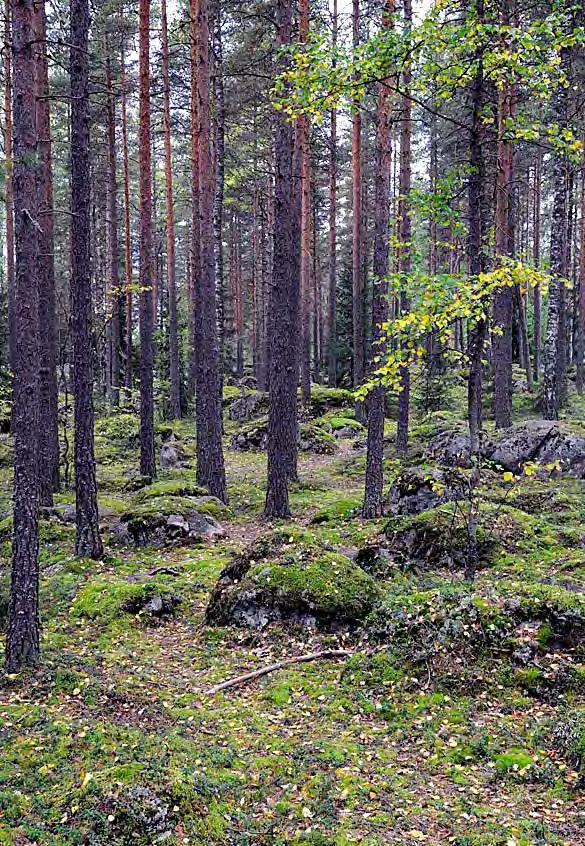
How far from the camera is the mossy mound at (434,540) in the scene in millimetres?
9047

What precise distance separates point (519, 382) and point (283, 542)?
2181cm

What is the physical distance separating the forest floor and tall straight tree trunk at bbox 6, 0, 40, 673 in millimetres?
537

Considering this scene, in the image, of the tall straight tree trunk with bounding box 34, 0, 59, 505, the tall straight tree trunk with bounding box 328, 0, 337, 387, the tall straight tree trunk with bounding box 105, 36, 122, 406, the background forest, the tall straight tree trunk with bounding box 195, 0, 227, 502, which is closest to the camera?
the background forest

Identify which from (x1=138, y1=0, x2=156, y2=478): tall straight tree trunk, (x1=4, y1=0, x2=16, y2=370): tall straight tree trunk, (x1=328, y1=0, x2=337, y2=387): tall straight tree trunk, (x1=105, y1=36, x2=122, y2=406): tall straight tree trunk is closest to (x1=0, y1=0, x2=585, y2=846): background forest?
(x1=4, y1=0, x2=16, y2=370): tall straight tree trunk

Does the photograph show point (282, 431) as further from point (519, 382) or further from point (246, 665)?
point (519, 382)

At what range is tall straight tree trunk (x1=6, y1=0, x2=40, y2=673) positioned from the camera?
5.98 metres

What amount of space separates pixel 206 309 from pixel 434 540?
753 centimetres

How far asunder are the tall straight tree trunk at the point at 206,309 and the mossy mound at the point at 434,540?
5521 millimetres

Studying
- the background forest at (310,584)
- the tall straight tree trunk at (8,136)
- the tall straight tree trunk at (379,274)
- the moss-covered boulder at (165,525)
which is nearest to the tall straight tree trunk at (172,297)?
the tall straight tree trunk at (8,136)

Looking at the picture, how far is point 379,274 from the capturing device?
37.6 ft

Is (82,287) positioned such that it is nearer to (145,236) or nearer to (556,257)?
(145,236)

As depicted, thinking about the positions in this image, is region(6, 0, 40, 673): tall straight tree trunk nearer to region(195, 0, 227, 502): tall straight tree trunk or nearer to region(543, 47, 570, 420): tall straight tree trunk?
region(195, 0, 227, 502): tall straight tree trunk

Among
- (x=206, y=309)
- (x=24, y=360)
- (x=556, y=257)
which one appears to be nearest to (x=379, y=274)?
(x=206, y=309)

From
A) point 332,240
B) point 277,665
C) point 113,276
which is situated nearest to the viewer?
point 277,665
